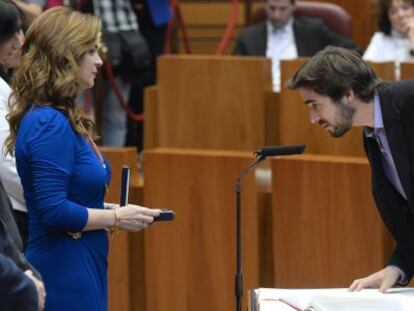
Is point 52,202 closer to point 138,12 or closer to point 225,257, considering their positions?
point 225,257

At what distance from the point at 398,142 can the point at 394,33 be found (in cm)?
226

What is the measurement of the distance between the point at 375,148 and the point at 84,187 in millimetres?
682

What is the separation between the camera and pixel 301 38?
496cm

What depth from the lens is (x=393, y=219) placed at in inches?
105

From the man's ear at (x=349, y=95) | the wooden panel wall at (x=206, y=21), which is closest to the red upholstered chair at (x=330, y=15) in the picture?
the wooden panel wall at (x=206, y=21)

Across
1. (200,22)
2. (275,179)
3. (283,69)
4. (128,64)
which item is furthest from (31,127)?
(200,22)

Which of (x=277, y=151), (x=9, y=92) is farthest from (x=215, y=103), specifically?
(x=277, y=151)

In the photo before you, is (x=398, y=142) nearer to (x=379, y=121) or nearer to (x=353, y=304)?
(x=379, y=121)

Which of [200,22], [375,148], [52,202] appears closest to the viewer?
[52,202]

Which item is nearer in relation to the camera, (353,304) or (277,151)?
(353,304)

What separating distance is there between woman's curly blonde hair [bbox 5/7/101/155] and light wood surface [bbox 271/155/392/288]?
1148mm

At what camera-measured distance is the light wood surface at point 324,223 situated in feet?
11.6

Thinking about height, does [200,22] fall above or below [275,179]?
above

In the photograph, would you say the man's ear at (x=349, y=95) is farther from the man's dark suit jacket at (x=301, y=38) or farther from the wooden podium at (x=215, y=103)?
the man's dark suit jacket at (x=301, y=38)
